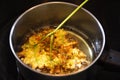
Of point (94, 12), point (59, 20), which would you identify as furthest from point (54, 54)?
point (94, 12)

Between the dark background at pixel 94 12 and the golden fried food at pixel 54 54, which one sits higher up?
the dark background at pixel 94 12

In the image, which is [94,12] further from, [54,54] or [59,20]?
[54,54]

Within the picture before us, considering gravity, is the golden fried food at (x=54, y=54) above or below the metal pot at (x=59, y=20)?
below

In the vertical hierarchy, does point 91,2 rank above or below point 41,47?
above

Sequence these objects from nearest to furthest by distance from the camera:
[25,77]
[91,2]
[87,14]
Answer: [25,77], [87,14], [91,2]

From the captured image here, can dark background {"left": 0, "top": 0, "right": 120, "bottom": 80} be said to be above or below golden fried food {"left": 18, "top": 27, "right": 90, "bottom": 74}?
above

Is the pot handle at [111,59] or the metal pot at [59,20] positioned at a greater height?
the metal pot at [59,20]

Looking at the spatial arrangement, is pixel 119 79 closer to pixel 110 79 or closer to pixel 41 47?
pixel 110 79

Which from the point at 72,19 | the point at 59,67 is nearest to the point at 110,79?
the point at 59,67
